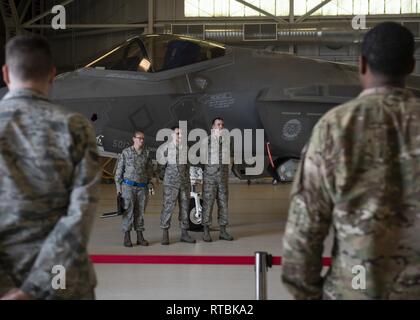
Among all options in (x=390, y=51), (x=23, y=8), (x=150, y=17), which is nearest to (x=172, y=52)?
(x=390, y=51)

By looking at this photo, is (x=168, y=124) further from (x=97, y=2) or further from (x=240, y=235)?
(x=97, y=2)

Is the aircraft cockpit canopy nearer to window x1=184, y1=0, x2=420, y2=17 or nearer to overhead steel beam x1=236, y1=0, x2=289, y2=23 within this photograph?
overhead steel beam x1=236, y1=0, x2=289, y2=23

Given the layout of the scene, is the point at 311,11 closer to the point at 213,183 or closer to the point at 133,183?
the point at 213,183

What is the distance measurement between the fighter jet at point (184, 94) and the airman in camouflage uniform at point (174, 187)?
0.44 meters

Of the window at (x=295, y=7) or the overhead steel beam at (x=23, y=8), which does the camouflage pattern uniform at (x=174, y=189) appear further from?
the overhead steel beam at (x=23, y=8)

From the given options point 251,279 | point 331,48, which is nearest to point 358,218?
point 251,279

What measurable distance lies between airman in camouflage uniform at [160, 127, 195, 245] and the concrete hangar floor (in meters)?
0.32

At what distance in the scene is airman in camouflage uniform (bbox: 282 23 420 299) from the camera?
2336 mm

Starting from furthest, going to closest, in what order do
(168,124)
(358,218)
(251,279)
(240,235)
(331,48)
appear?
(331,48) → (240,235) → (168,124) → (251,279) → (358,218)

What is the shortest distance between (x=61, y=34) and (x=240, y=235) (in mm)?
18985

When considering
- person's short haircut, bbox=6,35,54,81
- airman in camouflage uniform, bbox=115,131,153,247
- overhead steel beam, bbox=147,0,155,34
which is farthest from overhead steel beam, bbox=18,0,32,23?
person's short haircut, bbox=6,35,54,81

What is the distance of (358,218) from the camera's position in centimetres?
234

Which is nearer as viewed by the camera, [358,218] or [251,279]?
[358,218]
